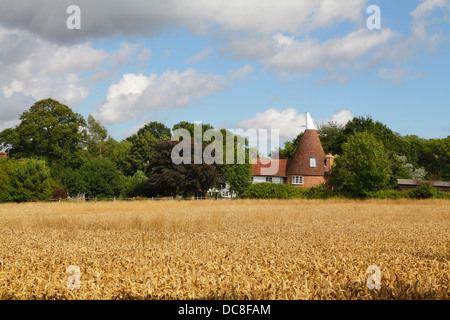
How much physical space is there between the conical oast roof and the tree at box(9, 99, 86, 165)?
119 feet

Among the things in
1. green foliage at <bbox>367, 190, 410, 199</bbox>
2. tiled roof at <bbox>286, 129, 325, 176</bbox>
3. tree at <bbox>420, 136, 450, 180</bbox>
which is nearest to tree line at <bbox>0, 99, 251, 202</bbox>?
tiled roof at <bbox>286, 129, 325, 176</bbox>

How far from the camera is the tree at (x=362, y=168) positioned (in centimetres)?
5084

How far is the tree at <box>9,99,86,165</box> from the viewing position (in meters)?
Result: 66.3

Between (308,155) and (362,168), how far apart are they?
1547cm

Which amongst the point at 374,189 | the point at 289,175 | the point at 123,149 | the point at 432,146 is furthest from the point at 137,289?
the point at 432,146

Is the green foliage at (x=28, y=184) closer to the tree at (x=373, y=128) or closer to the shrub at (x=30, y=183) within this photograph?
the shrub at (x=30, y=183)

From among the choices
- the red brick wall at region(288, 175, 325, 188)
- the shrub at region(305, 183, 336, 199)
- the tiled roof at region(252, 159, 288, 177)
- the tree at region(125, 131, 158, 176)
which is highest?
the tree at region(125, 131, 158, 176)

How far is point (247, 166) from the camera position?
6359cm

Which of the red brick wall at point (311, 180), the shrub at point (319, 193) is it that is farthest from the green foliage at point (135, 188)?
the shrub at point (319, 193)

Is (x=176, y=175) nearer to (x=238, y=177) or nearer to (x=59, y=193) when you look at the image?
(x=238, y=177)

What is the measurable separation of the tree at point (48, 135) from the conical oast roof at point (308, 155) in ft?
119

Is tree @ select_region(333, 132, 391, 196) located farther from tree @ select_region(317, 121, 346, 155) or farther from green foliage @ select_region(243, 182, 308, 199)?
tree @ select_region(317, 121, 346, 155)

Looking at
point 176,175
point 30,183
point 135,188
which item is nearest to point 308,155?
point 176,175
